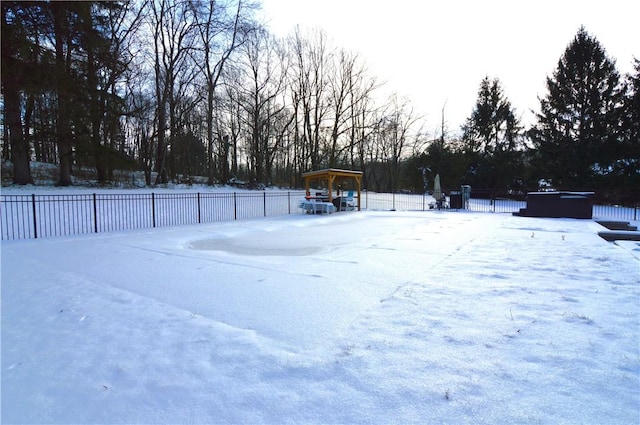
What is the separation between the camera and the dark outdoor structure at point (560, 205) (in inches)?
545

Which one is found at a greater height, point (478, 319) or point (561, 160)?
point (561, 160)

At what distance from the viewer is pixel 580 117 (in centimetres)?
2372

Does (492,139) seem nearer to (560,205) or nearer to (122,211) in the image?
(560,205)

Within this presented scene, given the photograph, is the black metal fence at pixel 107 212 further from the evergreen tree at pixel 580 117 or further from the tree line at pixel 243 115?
the evergreen tree at pixel 580 117

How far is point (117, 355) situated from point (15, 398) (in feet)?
2.10

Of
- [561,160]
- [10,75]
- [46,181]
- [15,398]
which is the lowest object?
[15,398]

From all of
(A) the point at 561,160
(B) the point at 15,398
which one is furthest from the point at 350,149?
(B) the point at 15,398

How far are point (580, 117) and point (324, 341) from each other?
92.4 feet

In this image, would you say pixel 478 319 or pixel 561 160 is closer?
pixel 478 319

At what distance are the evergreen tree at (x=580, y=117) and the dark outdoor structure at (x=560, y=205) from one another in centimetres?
1122

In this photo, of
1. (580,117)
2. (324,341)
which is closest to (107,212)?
(324,341)

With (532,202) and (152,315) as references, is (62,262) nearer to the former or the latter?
(152,315)

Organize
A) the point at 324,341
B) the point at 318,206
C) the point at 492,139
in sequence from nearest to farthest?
the point at 324,341 → the point at 318,206 → the point at 492,139

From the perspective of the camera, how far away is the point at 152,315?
11.7ft
